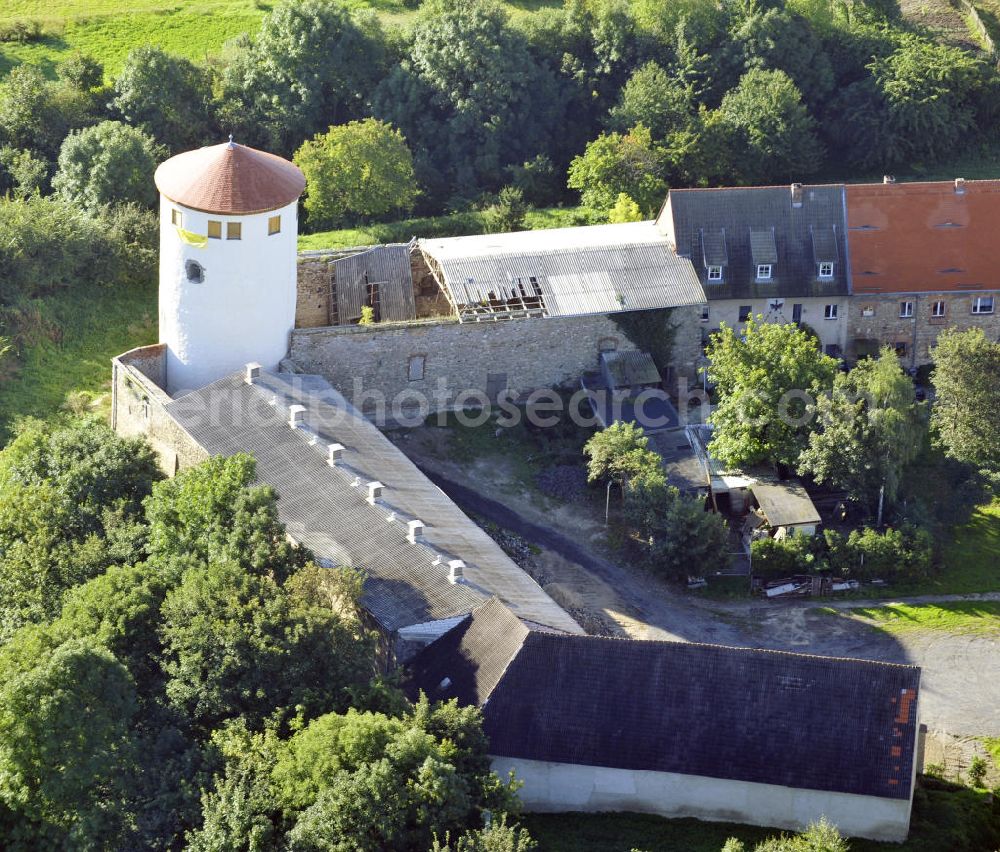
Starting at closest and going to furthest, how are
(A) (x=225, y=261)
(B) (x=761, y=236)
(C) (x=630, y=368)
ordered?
(A) (x=225, y=261), (C) (x=630, y=368), (B) (x=761, y=236)

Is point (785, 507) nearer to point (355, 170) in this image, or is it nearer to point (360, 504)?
point (360, 504)

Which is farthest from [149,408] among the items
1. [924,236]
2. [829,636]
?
[924,236]

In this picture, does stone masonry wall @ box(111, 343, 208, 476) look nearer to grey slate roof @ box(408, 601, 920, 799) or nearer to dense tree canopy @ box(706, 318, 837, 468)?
grey slate roof @ box(408, 601, 920, 799)

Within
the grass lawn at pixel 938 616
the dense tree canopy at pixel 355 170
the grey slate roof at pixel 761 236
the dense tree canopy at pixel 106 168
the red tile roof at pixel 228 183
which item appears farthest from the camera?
the dense tree canopy at pixel 355 170

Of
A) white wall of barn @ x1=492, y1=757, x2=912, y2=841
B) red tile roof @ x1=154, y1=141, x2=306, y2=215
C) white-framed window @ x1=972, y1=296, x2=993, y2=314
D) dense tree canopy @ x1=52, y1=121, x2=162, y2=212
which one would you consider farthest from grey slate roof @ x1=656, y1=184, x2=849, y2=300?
white wall of barn @ x1=492, y1=757, x2=912, y2=841

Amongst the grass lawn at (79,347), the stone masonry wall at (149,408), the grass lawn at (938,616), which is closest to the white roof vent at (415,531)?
the stone masonry wall at (149,408)

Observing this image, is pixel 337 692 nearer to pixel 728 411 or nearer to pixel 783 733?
pixel 783 733

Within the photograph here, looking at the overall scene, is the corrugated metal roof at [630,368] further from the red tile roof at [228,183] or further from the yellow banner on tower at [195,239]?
the yellow banner on tower at [195,239]
